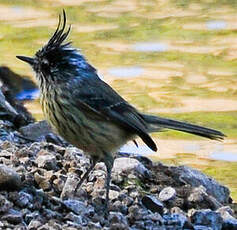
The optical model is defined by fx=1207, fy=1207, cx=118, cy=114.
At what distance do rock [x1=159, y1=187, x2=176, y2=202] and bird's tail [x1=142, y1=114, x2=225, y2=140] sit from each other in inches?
20.5

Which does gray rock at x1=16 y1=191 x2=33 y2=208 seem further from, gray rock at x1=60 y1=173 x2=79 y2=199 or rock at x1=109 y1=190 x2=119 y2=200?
rock at x1=109 y1=190 x2=119 y2=200

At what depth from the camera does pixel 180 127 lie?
10.1m

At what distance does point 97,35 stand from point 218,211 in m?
7.56

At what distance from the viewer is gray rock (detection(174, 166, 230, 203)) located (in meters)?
10.8

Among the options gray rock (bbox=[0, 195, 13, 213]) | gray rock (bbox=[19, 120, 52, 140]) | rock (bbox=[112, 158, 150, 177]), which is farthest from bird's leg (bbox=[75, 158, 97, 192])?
gray rock (bbox=[19, 120, 52, 140])

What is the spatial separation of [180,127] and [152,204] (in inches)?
29.2

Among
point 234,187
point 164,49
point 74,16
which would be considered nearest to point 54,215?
point 234,187

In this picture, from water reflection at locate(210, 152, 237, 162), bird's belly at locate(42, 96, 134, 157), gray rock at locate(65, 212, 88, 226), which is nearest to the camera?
gray rock at locate(65, 212, 88, 226)

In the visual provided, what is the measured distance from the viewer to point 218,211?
9984mm

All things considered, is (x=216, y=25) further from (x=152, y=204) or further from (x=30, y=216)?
(x=30, y=216)

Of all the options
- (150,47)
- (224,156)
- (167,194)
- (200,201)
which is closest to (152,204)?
(167,194)

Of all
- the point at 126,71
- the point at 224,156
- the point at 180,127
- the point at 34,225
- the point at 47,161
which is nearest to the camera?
the point at 34,225

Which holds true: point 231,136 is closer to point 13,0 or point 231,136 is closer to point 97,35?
point 97,35

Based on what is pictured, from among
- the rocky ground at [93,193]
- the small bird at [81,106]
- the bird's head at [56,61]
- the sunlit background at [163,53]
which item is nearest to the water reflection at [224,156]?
the sunlit background at [163,53]
